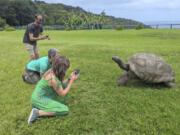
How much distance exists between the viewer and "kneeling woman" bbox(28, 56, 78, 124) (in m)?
2.57

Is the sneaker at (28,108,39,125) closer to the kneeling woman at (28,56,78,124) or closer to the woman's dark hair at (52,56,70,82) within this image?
the kneeling woman at (28,56,78,124)

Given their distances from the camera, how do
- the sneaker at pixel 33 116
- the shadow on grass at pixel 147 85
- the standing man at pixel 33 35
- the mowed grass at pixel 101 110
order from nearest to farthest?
1. the mowed grass at pixel 101 110
2. the sneaker at pixel 33 116
3. the shadow on grass at pixel 147 85
4. the standing man at pixel 33 35

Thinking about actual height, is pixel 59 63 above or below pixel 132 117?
above

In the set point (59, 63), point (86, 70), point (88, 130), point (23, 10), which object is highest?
point (23, 10)

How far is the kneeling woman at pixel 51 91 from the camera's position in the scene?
8.44 feet

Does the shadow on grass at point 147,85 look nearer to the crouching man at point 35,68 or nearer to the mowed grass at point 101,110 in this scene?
the mowed grass at point 101,110

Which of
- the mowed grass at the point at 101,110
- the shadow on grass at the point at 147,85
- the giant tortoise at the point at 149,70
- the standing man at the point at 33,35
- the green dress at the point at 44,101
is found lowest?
the mowed grass at the point at 101,110

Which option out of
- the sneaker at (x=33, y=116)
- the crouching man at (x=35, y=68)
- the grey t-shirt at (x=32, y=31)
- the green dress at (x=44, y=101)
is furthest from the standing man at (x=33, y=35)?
the sneaker at (x=33, y=116)

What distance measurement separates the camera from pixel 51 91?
9.43 ft

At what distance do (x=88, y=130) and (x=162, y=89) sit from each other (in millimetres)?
2230

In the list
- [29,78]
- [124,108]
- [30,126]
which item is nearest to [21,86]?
[29,78]

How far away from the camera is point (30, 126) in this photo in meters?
2.56

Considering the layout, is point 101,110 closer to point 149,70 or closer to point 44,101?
point 44,101

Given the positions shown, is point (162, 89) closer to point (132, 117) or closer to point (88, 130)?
point (132, 117)
